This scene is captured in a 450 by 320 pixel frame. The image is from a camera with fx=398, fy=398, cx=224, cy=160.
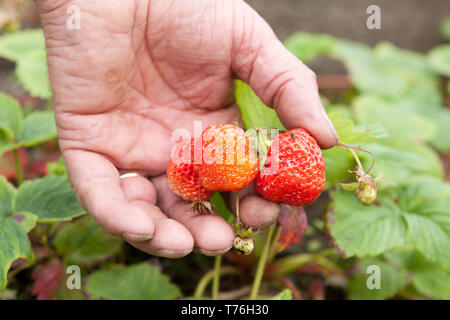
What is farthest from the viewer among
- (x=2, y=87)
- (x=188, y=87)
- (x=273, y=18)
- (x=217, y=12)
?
(x=273, y=18)

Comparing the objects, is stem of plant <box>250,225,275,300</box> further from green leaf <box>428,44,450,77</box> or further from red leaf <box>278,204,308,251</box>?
green leaf <box>428,44,450,77</box>

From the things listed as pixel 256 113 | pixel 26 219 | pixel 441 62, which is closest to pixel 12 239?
pixel 26 219

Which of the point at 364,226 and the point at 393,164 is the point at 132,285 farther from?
the point at 393,164

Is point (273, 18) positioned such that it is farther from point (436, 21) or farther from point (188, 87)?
point (188, 87)

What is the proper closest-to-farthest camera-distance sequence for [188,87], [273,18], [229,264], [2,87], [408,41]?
[188,87] → [229,264] → [2,87] → [273,18] → [408,41]

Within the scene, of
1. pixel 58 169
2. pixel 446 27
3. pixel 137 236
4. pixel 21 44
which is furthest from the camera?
pixel 446 27

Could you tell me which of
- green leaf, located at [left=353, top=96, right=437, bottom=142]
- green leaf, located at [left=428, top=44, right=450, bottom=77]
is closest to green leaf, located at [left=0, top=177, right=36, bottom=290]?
green leaf, located at [left=353, top=96, right=437, bottom=142]

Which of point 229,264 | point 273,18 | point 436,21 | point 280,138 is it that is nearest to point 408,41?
point 436,21
